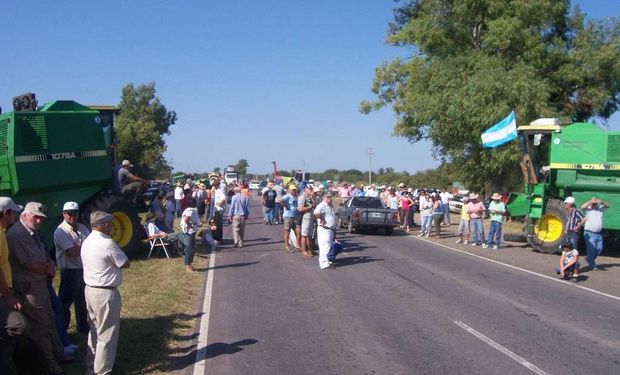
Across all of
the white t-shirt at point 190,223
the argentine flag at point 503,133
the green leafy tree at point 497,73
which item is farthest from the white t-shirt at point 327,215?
the green leafy tree at point 497,73

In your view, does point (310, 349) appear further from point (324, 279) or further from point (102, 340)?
point (324, 279)

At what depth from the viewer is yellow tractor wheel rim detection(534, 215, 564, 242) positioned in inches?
659

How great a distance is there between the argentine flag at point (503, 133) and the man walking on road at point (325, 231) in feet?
25.3

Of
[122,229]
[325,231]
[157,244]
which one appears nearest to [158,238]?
[157,244]

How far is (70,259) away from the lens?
6.95 metres

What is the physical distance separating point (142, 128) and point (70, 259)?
38.8 metres

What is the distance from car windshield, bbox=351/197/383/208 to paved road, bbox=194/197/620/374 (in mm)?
8225

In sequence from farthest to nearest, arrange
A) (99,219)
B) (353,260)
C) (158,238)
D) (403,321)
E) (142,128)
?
1. (142,128)
2. (353,260)
3. (158,238)
4. (403,321)
5. (99,219)

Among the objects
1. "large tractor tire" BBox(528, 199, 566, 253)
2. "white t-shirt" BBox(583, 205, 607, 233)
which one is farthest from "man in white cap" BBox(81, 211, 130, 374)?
"large tractor tire" BBox(528, 199, 566, 253)

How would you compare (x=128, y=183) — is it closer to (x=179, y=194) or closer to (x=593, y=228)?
(x=179, y=194)

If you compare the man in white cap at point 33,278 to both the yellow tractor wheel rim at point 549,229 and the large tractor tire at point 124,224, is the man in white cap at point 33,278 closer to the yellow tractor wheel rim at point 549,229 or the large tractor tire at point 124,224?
the large tractor tire at point 124,224

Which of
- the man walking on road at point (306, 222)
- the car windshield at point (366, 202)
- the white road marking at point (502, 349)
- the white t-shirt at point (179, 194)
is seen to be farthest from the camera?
the white t-shirt at point (179, 194)

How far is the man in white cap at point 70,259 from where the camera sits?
6801 millimetres

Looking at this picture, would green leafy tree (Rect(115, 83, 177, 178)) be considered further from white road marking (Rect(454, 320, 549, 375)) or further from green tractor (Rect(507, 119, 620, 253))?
white road marking (Rect(454, 320, 549, 375))
